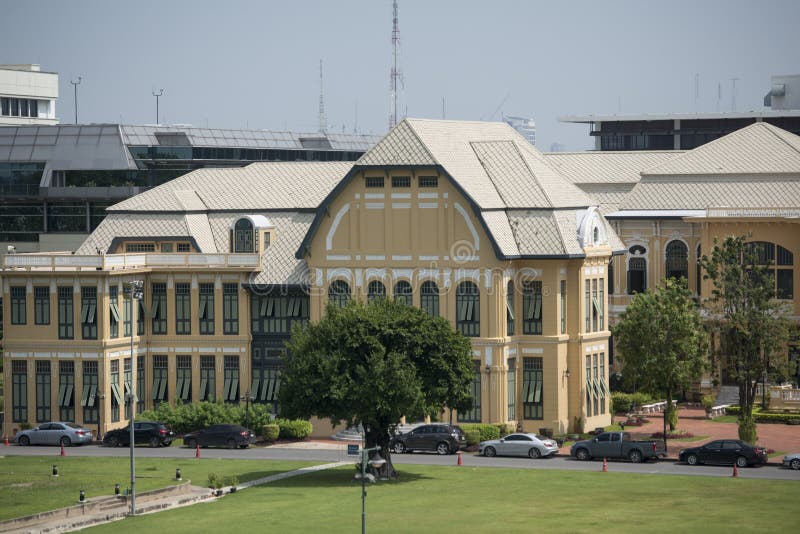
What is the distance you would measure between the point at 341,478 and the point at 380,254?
61.8ft

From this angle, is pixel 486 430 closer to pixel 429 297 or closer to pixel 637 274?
pixel 429 297

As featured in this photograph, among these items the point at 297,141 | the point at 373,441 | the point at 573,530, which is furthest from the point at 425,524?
the point at 297,141

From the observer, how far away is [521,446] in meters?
86.2

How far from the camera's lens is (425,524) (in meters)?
66.1

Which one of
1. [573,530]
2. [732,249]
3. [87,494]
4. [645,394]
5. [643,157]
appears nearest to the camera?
[573,530]

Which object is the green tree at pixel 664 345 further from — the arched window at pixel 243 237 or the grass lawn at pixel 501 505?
the arched window at pixel 243 237

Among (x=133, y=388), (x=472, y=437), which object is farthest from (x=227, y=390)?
(x=472, y=437)

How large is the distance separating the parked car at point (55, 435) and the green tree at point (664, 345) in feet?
98.6

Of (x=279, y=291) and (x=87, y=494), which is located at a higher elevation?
(x=279, y=291)

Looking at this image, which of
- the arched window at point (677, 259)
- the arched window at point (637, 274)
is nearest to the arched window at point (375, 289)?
the arched window at point (637, 274)

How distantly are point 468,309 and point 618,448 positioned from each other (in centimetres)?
1364

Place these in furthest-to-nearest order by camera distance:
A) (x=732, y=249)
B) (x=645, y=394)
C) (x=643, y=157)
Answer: (x=643, y=157) < (x=645, y=394) < (x=732, y=249)

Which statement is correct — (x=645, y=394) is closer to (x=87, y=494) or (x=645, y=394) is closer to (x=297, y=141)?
(x=87, y=494)

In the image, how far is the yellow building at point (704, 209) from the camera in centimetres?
10806
